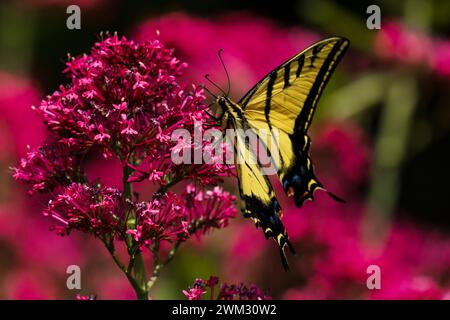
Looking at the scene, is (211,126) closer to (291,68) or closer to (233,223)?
(291,68)

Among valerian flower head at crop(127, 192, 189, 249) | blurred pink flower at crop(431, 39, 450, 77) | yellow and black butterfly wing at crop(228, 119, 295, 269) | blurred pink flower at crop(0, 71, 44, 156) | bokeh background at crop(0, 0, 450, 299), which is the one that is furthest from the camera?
blurred pink flower at crop(0, 71, 44, 156)

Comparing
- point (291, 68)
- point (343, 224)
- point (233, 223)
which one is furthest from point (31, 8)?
point (291, 68)

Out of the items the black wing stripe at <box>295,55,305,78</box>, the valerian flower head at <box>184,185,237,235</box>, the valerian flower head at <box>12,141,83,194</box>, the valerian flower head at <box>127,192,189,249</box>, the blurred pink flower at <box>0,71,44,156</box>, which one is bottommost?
the valerian flower head at <box>127,192,189,249</box>

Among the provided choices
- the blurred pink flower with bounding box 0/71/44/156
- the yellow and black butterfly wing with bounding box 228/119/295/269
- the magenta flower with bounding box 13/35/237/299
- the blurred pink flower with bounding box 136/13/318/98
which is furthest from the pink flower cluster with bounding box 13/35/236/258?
the blurred pink flower with bounding box 0/71/44/156

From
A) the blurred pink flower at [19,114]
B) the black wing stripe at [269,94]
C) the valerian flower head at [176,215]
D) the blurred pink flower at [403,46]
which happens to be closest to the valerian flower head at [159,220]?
the valerian flower head at [176,215]

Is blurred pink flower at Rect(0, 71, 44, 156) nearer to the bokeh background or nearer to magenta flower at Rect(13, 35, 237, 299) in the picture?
the bokeh background

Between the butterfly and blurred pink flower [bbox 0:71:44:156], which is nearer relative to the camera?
the butterfly

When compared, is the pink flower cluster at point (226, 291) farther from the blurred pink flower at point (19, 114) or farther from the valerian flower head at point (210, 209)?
the blurred pink flower at point (19, 114)

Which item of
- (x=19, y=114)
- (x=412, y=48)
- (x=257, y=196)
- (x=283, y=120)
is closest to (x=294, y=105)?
(x=283, y=120)
